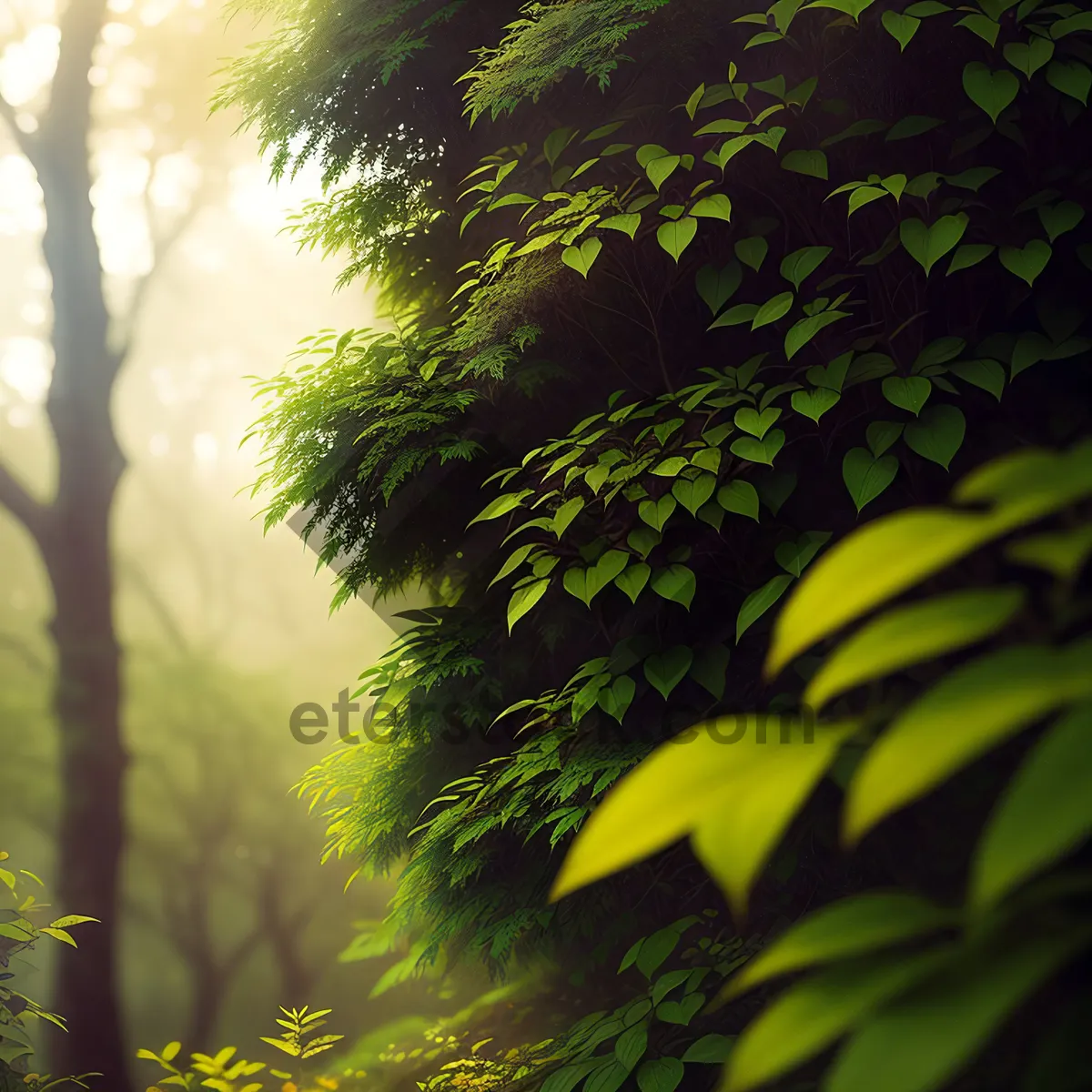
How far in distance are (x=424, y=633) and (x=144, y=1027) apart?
221 cm

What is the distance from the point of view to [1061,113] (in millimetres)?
1184

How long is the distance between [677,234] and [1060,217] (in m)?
0.51

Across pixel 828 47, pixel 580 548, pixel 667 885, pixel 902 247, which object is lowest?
pixel 667 885

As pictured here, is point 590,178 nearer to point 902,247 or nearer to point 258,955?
point 902,247

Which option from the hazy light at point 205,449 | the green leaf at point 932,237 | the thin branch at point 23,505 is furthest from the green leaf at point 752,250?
the thin branch at point 23,505

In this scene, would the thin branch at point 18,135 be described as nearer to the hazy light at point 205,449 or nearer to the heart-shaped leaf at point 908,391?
the hazy light at point 205,449

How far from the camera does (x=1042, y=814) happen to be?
0.67ft

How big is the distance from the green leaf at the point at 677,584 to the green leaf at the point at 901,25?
74 cm

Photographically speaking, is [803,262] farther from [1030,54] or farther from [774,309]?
[1030,54]

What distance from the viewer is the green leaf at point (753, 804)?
0.22m

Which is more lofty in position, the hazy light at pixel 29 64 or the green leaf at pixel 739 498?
the hazy light at pixel 29 64

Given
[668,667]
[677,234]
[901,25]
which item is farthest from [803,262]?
[668,667]

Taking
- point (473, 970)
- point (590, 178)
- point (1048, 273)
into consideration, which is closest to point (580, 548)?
point (590, 178)

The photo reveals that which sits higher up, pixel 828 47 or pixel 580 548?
pixel 828 47
